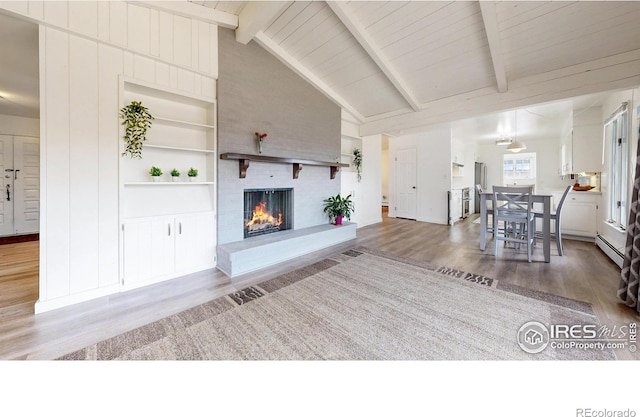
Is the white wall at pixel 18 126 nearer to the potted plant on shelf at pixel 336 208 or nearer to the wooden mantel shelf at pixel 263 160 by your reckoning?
the wooden mantel shelf at pixel 263 160

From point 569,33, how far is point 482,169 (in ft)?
24.3

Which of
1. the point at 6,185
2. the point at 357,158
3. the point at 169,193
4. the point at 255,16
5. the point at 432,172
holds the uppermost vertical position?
the point at 255,16

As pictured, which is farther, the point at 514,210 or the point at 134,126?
the point at 514,210

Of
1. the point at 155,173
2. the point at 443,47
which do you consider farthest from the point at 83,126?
the point at 443,47

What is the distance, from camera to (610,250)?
135 inches

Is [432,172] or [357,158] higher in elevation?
[357,158]

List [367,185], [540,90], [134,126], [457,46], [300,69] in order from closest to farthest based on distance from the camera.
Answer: [134,126] → [457,46] → [540,90] → [300,69] → [367,185]

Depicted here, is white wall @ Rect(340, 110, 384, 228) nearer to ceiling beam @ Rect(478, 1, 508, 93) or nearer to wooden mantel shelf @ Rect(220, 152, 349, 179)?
wooden mantel shelf @ Rect(220, 152, 349, 179)

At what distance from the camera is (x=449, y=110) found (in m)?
4.12

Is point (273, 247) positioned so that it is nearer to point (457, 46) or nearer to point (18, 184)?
point (457, 46)

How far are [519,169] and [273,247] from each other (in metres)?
9.78
